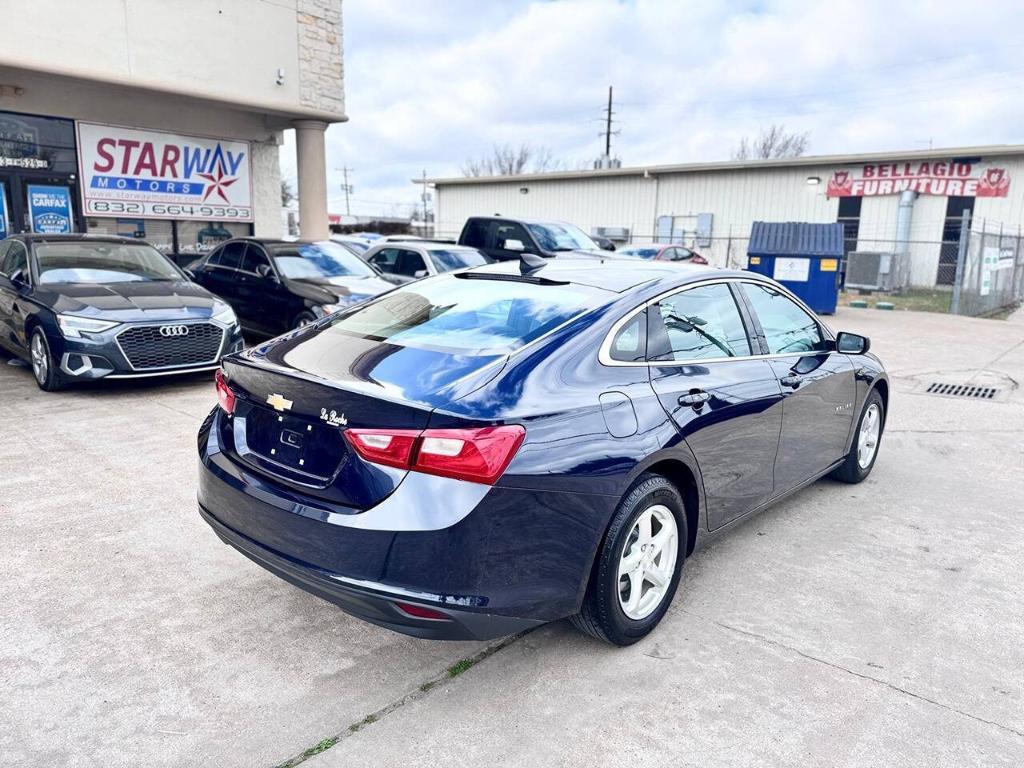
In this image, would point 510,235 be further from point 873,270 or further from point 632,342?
point 873,270

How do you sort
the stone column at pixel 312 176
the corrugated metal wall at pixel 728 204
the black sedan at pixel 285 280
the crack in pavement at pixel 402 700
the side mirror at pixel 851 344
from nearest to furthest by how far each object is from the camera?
the crack in pavement at pixel 402 700
the side mirror at pixel 851 344
the black sedan at pixel 285 280
the stone column at pixel 312 176
the corrugated metal wall at pixel 728 204

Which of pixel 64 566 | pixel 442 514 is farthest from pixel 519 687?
pixel 64 566

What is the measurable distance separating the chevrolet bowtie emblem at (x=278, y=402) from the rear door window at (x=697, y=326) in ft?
4.85

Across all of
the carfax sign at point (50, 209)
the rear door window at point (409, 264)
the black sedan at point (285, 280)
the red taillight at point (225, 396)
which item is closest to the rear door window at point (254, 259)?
the black sedan at point (285, 280)

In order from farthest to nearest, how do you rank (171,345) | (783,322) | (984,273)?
(984,273)
(171,345)
(783,322)

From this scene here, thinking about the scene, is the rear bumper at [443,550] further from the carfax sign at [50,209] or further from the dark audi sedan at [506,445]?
the carfax sign at [50,209]

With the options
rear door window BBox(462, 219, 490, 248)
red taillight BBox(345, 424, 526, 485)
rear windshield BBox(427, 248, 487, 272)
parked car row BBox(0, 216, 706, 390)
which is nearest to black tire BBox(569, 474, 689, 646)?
red taillight BBox(345, 424, 526, 485)

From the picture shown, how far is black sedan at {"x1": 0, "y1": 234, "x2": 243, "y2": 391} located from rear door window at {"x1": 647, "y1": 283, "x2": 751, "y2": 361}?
17.3ft

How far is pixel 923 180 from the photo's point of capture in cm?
2239

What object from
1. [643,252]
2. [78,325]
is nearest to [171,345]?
[78,325]

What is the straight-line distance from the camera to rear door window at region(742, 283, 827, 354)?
4.08 metres

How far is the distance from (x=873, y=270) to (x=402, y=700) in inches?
842

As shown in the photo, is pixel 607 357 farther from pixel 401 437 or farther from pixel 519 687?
pixel 519 687

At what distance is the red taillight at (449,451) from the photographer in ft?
8.03
